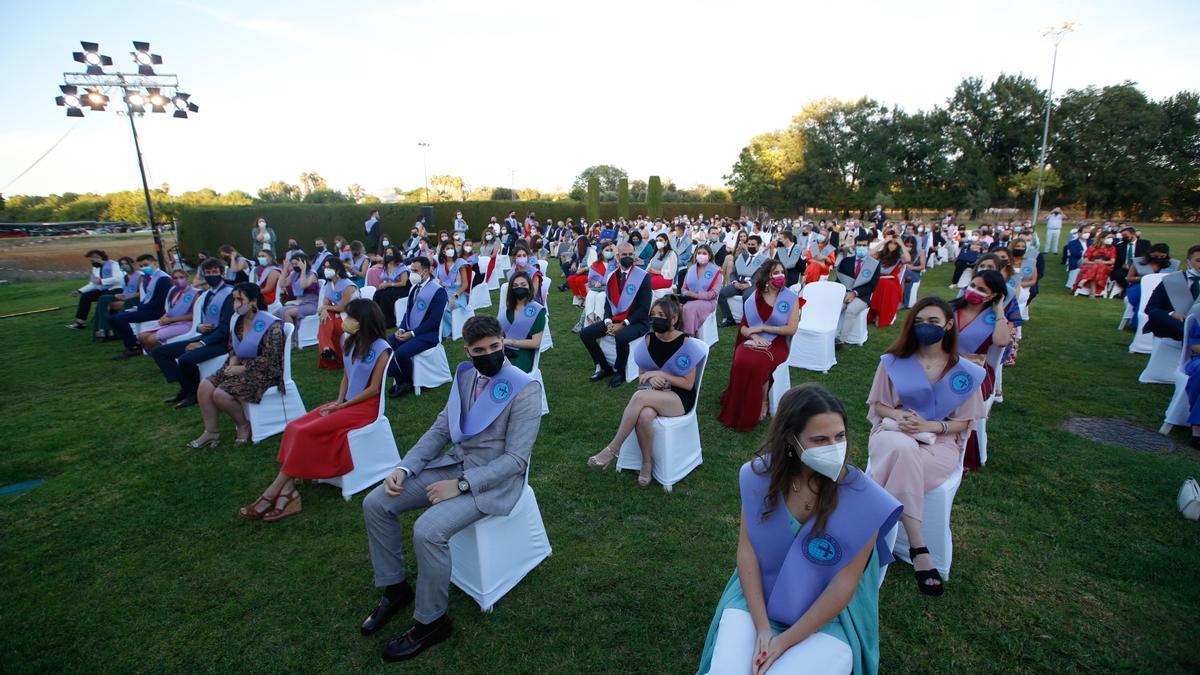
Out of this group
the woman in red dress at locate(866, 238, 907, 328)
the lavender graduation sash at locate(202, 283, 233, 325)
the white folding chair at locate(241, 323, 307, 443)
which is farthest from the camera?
the woman in red dress at locate(866, 238, 907, 328)

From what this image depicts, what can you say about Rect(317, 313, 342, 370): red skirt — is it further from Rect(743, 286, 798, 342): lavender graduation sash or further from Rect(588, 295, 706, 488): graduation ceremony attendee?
Rect(743, 286, 798, 342): lavender graduation sash

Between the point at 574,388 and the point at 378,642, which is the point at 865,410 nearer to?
the point at 574,388

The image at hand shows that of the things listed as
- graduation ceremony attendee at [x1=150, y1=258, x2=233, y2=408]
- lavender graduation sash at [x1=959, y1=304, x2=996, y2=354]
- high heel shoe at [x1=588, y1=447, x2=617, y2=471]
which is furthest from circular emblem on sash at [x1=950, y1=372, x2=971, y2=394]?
graduation ceremony attendee at [x1=150, y1=258, x2=233, y2=408]

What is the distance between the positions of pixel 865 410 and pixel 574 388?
315 cm

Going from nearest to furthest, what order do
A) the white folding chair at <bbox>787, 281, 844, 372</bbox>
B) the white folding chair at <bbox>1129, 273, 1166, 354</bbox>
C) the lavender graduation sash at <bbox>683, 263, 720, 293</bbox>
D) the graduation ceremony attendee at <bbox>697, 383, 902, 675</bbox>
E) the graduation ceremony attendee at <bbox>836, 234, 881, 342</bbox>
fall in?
the graduation ceremony attendee at <bbox>697, 383, 902, 675</bbox>
the white folding chair at <bbox>787, 281, 844, 372</bbox>
the white folding chair at <bbox>1129, 273, 1166, 354</bbox>
the lavender graduation sash at <bbox>683, 263, 720, 293</bbox>
the graduation ceremony attendee at <bbox>836, 234, 881, 342</bbox>

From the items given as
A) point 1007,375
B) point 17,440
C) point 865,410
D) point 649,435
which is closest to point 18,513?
point 17,440

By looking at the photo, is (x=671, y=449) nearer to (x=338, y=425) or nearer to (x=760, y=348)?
(x=760, y=348)

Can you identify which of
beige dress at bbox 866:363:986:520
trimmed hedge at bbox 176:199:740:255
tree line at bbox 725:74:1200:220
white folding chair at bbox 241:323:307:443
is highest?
tree line at bbox 725:74:1200:220

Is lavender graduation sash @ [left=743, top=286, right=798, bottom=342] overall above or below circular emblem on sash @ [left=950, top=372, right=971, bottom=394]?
above

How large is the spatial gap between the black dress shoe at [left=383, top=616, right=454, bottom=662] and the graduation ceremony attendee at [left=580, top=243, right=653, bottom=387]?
3.99 meters

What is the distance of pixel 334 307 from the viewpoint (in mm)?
7215

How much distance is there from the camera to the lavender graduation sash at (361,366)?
418 cm

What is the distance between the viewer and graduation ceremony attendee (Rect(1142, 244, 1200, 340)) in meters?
5.62

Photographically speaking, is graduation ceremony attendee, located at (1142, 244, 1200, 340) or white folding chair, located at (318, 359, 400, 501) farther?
Result: graduation ceremony attendee, located at (1142, 244, 1200, 340)
